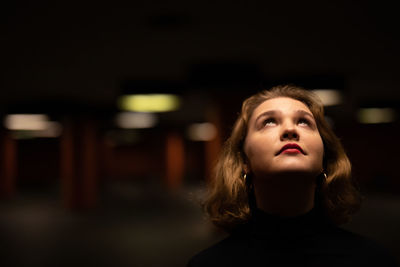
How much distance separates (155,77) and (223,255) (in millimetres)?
6926

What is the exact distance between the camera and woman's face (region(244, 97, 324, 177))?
141cm

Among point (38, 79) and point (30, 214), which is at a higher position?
point (38, 79)

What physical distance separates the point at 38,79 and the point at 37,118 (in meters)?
5.24

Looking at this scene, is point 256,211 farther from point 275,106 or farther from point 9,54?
point 9,54

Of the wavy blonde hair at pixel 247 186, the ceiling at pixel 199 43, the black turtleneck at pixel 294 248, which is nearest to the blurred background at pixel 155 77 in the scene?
the ceiling at pixel 199 43

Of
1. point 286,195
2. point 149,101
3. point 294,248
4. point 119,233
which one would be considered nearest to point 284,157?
point 286,195

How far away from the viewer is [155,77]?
26.5 feet

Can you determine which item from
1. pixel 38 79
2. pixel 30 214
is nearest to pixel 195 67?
pixel 38 79

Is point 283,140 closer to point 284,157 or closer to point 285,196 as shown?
point 284,157

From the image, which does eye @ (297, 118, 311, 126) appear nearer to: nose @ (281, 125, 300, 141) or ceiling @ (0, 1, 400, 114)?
nose @ (281, 125, 300, 141)

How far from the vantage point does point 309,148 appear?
147 cm

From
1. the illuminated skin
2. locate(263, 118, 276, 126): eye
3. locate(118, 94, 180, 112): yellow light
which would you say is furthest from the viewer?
locate(118, 94, 180, 112): yellow light

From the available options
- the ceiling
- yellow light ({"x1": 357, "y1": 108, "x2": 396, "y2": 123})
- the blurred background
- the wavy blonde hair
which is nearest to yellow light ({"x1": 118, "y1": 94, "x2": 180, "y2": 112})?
the blurred background

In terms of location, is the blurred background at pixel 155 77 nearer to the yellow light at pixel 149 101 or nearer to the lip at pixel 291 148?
the yellow light at pixel 149 101
